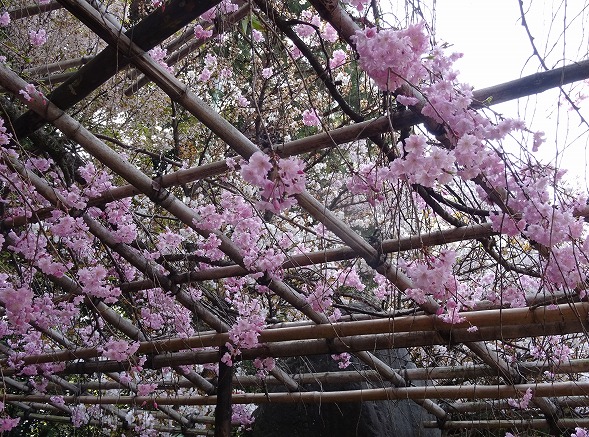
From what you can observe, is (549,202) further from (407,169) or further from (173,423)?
(173,423)

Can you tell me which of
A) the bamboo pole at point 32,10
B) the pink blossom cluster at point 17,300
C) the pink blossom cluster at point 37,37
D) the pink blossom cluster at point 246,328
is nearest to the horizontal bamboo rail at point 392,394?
the pink blossom cluster at point 17,300

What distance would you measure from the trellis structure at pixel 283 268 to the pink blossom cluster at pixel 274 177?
0.43 feet

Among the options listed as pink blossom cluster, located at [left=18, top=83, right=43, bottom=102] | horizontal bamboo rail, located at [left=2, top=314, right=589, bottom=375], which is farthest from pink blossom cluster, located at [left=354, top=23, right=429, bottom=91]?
pink blossom cluster, located at [left=18, top=83, right=43, bottom=102]

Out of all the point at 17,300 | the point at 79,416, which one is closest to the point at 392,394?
the point at 17,300

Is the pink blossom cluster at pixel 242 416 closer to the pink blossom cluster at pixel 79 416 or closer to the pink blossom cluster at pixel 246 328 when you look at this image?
the pink blossom cluster at pixel 79 416

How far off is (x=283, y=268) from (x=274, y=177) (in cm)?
172

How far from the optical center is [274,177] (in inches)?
60.7

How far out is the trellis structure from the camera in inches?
75.3

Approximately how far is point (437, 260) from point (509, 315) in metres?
1.00

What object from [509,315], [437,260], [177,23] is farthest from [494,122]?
[509,315]

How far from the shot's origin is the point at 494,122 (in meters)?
1.66

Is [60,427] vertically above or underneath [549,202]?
above

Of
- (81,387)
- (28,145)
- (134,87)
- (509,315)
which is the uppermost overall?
(134,87)

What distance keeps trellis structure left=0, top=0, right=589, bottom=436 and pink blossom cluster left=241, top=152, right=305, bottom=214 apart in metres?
0.13
